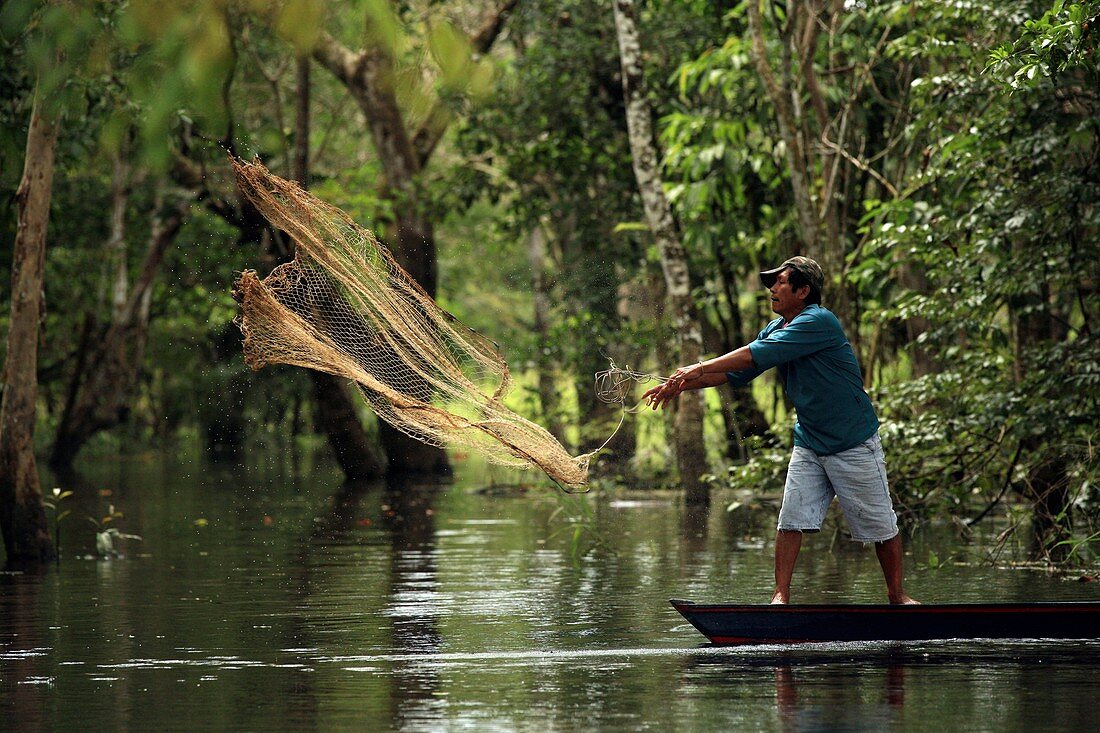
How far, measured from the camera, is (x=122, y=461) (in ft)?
122

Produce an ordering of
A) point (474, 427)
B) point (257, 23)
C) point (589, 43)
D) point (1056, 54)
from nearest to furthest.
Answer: point (474, 427) → point (1056, 54) → point (589, 43) → point (257, 23)

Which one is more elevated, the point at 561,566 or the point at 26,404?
the point at 26,404

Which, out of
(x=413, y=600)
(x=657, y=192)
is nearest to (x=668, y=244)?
(x=657, y=192)

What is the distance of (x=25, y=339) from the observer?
14.1 m

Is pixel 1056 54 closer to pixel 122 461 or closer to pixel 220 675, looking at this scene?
pixel 220 675

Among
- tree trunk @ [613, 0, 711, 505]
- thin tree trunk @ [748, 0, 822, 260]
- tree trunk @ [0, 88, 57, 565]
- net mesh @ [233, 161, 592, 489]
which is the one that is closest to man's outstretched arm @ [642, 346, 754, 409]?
net mesh @ [233, 161, 592, 489]

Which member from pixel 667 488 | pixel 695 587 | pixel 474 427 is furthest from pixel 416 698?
pixel 667 488

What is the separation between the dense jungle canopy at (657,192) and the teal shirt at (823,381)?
3129 millimetres

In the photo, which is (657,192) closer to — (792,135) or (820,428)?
(792,135)

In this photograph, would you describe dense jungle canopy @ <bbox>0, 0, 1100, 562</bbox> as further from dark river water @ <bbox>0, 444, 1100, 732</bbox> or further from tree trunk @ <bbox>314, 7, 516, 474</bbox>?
dark river water @ <bbox>0, 444, 1100, 732</bbox>

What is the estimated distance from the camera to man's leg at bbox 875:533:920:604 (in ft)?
30.9

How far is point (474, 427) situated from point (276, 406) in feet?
94.3

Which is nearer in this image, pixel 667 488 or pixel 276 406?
pixel 667 488

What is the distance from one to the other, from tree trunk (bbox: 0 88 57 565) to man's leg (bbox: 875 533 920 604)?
7.38 meters
